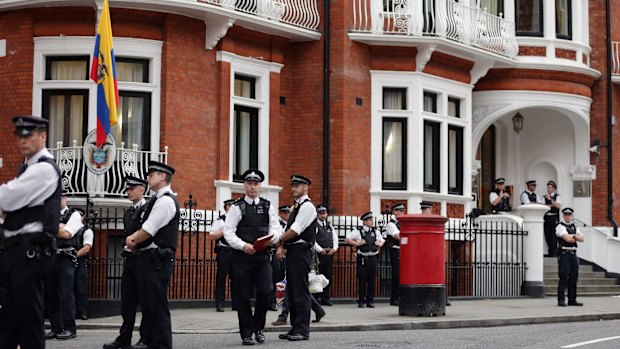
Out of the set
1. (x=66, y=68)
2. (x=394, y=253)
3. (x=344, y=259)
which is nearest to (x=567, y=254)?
(x=394, y=253)

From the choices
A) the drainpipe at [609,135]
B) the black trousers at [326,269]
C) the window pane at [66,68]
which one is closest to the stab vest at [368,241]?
the black trousers at [326,269]

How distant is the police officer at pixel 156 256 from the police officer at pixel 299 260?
2.59 meters

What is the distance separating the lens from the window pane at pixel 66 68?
71.8 feet

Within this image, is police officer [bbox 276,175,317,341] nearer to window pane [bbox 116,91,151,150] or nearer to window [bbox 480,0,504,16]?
window pane [bbox 116,91,151,150]

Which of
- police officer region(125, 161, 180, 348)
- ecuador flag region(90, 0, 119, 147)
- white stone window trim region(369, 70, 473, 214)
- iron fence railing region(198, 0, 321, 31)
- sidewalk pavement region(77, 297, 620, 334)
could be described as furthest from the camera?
white stone window trim region(369, 70, 473, 214)

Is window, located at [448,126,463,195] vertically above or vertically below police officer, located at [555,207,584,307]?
above

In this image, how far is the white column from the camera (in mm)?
25312

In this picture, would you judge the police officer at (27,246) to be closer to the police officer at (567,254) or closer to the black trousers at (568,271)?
the police officer at (567,254)

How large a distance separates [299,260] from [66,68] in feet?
31.0

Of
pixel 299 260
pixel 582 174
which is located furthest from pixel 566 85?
pixel 299 260

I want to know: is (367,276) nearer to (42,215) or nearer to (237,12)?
(237,12)

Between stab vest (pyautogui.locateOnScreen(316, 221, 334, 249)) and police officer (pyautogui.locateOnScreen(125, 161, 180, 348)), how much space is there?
31.1ft

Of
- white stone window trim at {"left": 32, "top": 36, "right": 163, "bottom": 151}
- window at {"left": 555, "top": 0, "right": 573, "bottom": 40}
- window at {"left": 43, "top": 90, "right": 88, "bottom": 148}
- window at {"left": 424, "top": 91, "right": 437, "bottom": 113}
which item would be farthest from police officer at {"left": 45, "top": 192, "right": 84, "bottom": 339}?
window at {"left": 555, "top": 0, "right": 573, "bottom": 40}

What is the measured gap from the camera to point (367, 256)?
71.4ft
